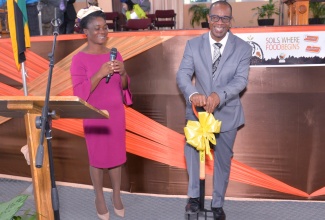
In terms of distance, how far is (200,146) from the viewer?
2682mm

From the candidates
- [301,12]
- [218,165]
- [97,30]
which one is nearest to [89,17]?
[97,30]

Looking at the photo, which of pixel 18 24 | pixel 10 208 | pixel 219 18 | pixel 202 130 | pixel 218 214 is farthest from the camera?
pixel 18 24

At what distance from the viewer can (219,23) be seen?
2916 mm

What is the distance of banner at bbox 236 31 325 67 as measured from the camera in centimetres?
356

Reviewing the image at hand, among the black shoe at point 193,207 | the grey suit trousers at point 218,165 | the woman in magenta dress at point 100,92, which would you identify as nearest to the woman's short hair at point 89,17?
the woman in magenta dress at point 100,92

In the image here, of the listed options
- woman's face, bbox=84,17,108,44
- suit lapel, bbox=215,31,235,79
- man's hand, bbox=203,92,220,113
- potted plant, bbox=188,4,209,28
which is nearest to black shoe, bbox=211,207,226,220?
man's hand, bbox=203,92,220,113

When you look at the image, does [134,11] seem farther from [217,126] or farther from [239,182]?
[217,126]

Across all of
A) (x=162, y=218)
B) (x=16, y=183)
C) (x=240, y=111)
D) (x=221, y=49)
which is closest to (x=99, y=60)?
(x=221, y=49)

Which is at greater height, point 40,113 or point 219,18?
point 219,18

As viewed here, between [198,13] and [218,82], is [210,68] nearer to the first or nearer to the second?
[218,82]

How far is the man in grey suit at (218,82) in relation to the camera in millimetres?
2893

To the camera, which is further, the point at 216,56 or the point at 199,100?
the point at 216,56

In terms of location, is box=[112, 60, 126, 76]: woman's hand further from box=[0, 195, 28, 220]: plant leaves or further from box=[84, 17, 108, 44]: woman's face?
box=[0, 195, 28, 220]: plant leaves

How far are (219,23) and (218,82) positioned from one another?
40 centimetres
